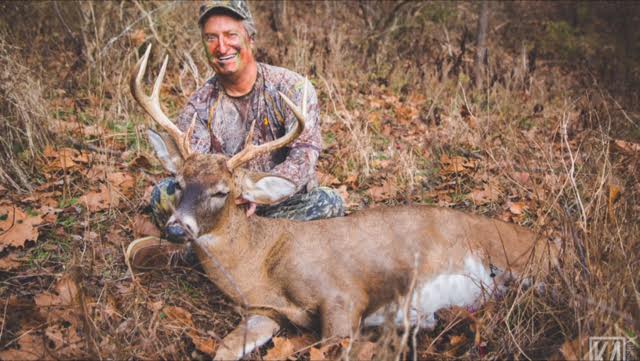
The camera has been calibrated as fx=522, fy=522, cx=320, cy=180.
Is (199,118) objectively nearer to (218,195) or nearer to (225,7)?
Result: (225,7)

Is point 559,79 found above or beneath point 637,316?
beneath

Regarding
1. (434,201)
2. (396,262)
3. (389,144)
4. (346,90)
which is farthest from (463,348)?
(346,90)

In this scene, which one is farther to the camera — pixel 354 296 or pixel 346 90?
pixel 346 90

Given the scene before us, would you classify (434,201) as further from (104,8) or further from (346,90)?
(104,8)

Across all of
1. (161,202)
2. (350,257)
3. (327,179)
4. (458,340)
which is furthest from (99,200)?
(458,340)

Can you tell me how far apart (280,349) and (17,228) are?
2.25 m

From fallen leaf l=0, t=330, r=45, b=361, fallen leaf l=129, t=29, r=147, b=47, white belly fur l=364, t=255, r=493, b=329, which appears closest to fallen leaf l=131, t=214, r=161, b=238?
fallen leaf l=0, t=330, r=45, b=361

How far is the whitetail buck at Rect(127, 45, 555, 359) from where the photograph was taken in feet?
10.1

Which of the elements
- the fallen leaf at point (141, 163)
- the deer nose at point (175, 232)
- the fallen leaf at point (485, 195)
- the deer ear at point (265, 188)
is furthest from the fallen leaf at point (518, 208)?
the fallen leaf at point (141, 163)

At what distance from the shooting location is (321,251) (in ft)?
10.8

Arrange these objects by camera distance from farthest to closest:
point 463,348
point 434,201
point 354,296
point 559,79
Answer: point 559,79 → point 434,201 → point 354,296 → point 463,348

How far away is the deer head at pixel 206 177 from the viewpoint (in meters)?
2.99

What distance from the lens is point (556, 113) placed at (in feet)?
24.1

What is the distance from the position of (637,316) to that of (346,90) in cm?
573
